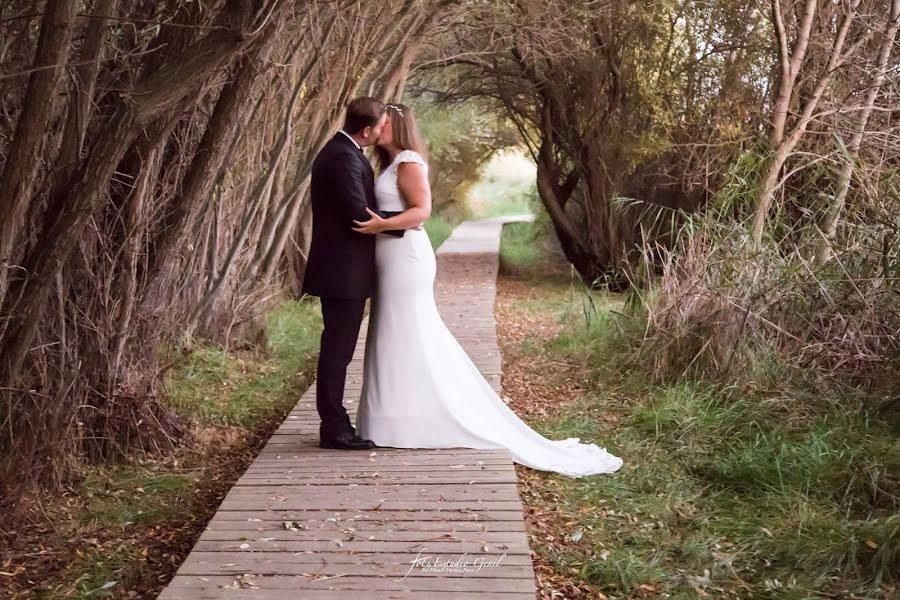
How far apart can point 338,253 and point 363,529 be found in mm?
1534

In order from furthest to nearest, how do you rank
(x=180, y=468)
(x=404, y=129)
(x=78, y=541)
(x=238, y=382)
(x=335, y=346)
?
1. (x=238, y=382)
2. (x=180, y=468)
3. (x=335, y=346)
4. (x=404, y=129)
5. (x=78, y=541)

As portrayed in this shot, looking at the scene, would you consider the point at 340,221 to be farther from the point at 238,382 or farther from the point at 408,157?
the point at 238,382

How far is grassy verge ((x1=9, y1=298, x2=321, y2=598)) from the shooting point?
388 centimetres

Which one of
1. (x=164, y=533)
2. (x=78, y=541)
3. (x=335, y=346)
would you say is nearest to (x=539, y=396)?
(x=335, y=346)

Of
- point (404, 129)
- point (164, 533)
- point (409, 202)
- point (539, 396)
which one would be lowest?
point (164, 533)

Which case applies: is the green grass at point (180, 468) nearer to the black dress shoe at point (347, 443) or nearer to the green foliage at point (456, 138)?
the black dress shoe at point (347, 443)

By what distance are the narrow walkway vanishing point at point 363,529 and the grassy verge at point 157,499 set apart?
1.34 ft

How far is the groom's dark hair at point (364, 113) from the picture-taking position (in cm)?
462

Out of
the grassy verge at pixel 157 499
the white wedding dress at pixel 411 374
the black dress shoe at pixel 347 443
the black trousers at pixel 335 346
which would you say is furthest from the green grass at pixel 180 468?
the white wedding dress at pixel 411 374

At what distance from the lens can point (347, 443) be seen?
16.1ft

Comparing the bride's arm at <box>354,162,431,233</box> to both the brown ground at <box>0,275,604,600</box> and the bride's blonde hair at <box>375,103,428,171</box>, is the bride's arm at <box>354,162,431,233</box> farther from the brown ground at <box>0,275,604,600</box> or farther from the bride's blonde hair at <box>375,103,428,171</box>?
the brown ground at <box>0,275,604,600</box>

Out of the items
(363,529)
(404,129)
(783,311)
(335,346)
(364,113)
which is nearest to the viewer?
(363,529)

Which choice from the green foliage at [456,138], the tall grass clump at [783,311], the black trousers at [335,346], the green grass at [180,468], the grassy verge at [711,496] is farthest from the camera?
the green foliage at [456,138]

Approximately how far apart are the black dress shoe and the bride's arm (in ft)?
3.78
